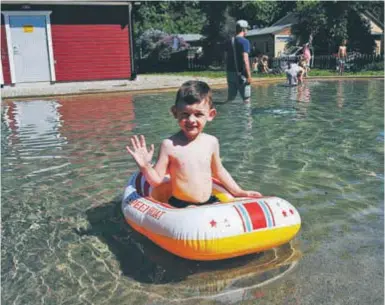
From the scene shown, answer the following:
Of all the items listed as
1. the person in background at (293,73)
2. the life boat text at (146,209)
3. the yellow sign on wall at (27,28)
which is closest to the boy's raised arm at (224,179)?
the life boat text at (146,209)

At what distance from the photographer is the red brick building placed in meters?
19.0

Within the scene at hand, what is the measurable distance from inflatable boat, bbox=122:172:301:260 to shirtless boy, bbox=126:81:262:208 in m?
0.24

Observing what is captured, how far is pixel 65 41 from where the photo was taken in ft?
65.5

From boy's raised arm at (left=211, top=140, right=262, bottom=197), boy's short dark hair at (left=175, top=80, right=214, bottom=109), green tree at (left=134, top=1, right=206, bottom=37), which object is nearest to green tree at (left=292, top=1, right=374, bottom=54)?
green tree at (left=134, top=1, right=206, bottom=37)

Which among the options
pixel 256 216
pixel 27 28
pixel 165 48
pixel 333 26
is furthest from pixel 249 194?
pixel 165 48

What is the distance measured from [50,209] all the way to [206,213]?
2.01m

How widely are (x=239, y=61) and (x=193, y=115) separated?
21.1 ft

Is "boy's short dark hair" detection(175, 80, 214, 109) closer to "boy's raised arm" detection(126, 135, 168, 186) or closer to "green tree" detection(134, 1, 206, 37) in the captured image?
"boy's raised arm" detection(126, 135, 168, 186)

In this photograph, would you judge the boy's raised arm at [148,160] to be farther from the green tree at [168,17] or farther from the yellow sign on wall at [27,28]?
the green tree at [168,17]

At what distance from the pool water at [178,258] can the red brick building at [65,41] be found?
1070 centimetres

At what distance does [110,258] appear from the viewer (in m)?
3.51

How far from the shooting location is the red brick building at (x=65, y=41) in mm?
19031

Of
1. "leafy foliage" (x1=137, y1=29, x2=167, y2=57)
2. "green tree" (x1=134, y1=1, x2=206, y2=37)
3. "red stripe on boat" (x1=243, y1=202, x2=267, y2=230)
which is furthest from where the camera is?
"green tree" (x1=134, y1=1, x2=206, y2=37)

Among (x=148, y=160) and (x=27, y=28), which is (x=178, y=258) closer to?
(x=148, y=160)
